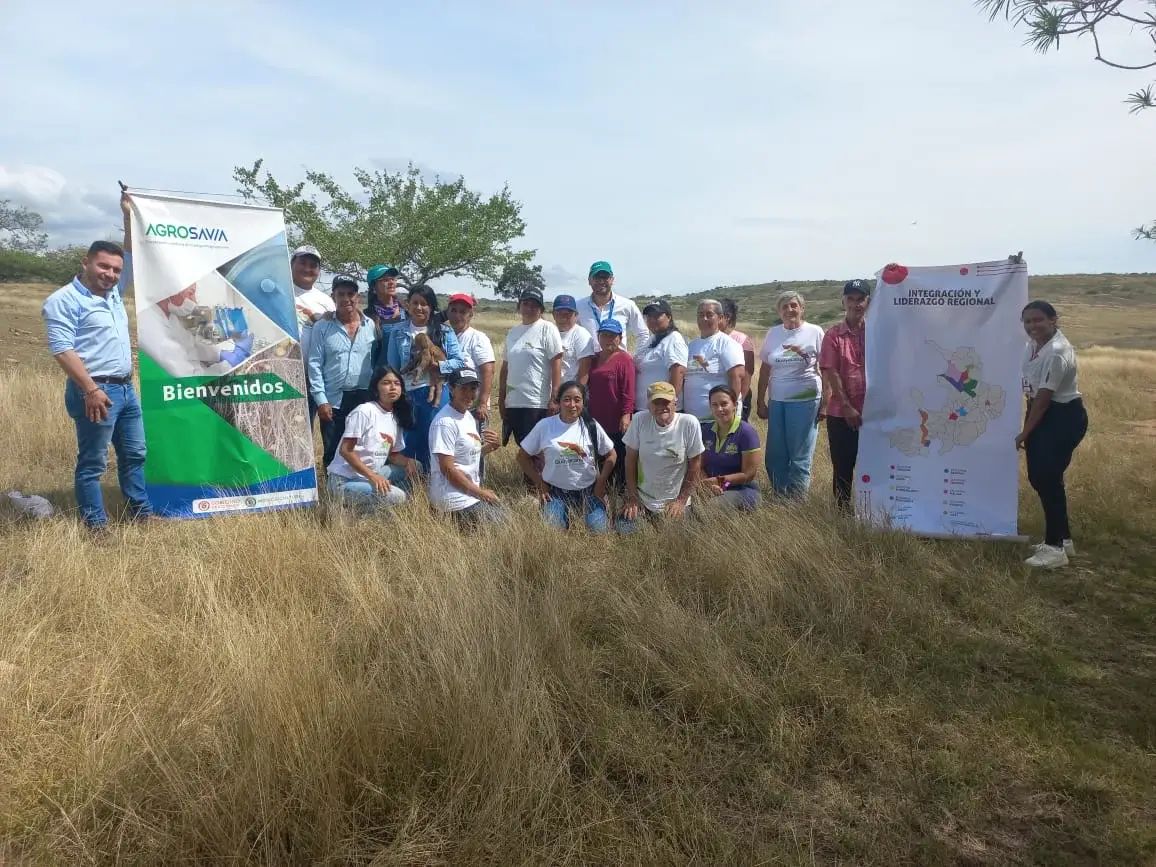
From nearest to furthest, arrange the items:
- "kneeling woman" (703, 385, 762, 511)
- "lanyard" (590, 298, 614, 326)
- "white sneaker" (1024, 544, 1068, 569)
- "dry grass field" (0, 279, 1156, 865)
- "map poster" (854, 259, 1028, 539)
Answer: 1. "dry grass field" (0, 279, 1156, 865)
2. "white sneaker" (1024, 544, 1068, 569)
3. "map poster" (854, 259, 1028, 539)
4. "kneeling woman" (703, 385, 762, 511)
5. "lanyard" (590, 298, 614, 326)

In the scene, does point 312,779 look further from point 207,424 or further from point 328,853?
point 207,424

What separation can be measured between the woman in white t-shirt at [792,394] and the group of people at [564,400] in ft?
0.05

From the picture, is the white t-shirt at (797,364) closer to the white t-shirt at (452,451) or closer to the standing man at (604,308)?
the standing man at (604,308)

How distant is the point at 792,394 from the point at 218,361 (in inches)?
184

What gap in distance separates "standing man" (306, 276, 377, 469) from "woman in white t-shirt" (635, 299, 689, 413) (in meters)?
2.43

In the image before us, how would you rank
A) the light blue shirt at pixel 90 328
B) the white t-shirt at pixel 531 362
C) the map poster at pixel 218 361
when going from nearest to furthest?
the light blue shirt at pixel 90 328 < the map poster at pixel 218 361 < the white t-shirt at pixel 531 362

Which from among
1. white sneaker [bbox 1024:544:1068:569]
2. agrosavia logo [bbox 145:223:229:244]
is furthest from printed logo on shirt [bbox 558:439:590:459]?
white sneaker [bbox 1024:544:1068:569]

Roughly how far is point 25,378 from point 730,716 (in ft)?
40.1

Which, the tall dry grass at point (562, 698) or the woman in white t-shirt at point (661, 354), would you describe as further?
the woman in white t-shirt at point (661, 354)

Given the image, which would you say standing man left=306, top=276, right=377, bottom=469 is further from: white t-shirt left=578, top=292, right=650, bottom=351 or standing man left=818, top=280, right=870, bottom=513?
standing man left=818, top=280, right=870, bottom=513

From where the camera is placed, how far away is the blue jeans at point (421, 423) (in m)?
6.06

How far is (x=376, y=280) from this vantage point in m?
6.33

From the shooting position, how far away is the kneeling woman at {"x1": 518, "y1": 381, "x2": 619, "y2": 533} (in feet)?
18.5

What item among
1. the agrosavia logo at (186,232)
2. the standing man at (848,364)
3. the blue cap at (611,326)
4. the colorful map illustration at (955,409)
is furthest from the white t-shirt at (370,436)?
the colorful map illustration at (955,409)
